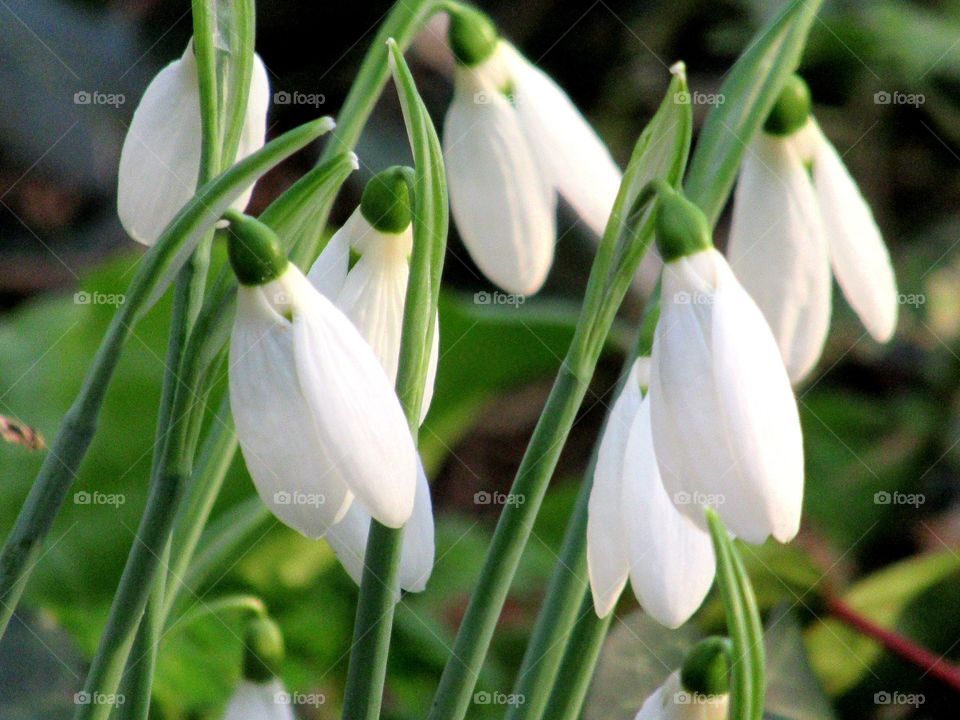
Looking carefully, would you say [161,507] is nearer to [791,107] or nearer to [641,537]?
[641,537]

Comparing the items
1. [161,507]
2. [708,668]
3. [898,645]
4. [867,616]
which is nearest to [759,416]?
[708,668]

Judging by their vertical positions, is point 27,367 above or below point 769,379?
below

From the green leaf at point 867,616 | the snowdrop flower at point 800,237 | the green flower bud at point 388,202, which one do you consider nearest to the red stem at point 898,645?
the green leaf at point 867,616

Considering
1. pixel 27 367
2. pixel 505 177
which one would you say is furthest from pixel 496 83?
pixel 27 367

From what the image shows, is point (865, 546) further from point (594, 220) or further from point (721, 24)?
point (594, 220)

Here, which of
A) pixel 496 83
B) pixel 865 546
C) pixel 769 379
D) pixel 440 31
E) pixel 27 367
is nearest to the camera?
pixel 769 379

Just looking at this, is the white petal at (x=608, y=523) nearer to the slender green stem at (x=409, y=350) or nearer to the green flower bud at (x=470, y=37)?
the slender green stem at (x=409, y=350)

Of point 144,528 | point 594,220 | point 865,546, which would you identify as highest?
point 594,220
